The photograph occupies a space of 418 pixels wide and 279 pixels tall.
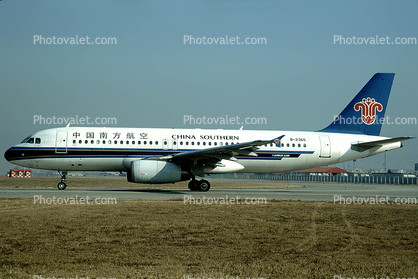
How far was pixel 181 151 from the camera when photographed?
24750 millimetres

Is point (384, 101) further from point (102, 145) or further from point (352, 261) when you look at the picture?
point (352, 261)

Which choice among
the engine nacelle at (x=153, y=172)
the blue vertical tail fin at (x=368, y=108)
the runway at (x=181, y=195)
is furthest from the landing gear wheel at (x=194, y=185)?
the blue vertical tail fin at (x=368, y=108)

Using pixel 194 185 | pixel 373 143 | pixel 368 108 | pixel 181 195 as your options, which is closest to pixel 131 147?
pixel 194 185

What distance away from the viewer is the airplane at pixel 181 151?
22.6 metres

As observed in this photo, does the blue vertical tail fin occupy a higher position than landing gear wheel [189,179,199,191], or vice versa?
the blue vertical tail fin

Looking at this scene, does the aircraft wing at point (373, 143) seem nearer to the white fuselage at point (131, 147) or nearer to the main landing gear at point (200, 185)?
the white fuselage at point (131, 147)

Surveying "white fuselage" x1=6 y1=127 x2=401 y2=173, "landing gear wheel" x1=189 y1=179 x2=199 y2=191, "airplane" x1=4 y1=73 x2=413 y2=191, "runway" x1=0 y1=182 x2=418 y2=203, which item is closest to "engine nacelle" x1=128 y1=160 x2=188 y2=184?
"airplane" x1=4 y1=73 x2=413 y2=191

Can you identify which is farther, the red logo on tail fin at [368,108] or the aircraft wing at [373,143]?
the red logo on tail fin at [368,108]

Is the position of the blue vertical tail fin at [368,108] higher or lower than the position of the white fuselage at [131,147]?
higher

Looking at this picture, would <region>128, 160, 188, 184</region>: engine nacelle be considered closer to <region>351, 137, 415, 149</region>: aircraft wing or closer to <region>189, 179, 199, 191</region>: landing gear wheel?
<region>189, 179, 199, 191</region>: landing gear wheel

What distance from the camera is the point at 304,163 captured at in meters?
27.0

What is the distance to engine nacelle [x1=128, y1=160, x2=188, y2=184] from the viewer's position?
21.5 m

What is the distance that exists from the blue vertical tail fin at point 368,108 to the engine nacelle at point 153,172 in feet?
43.1

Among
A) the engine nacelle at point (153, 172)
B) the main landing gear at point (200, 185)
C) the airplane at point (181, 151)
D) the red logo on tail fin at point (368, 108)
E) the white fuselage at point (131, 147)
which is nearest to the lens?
the engine nacelle at point (153, 172)
